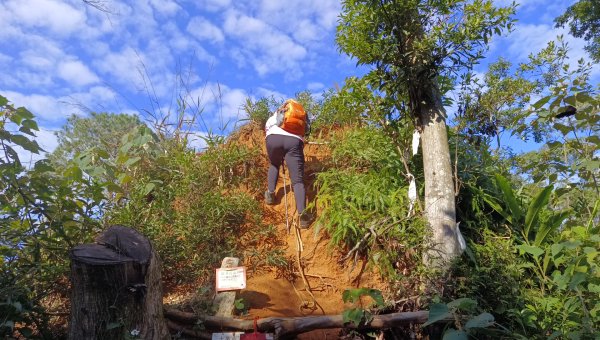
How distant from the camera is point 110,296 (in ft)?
10.8

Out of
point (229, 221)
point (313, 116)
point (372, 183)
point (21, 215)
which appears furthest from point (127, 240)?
point (313, 116)

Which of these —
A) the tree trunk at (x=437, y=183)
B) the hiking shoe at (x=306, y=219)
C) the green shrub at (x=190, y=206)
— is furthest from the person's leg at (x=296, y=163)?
the tree trunk at (x=437, y=183)

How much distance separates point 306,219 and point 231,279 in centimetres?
168

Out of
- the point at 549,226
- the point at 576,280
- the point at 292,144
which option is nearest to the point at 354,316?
the point at 576,280

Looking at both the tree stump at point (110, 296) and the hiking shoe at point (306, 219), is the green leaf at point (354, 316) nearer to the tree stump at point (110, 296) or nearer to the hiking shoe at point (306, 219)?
the tree stump at point (110, 296)

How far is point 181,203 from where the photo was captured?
235 inches

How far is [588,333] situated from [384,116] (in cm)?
284

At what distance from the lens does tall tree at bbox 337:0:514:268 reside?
458 centimetres

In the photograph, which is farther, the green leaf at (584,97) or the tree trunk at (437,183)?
the tree trunk at (437,183)

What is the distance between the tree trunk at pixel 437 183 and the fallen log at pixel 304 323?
0.75 metres

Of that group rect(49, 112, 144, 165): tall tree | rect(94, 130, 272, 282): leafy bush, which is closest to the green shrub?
rect(94, 130, 272, 282): leafy bush

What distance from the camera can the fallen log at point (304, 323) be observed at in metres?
3.68

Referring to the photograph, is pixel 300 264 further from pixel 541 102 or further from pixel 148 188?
pixel 541 102

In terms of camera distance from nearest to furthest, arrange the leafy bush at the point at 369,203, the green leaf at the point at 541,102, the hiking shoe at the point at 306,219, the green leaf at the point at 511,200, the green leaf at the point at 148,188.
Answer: the green leaf at the point at 541,102 → the leafy bush at the point at 369,203 → the green leaf at the point at 511,200 → the hiking shoe at the point at 306,219 → the green leaf at the point at 148,188
